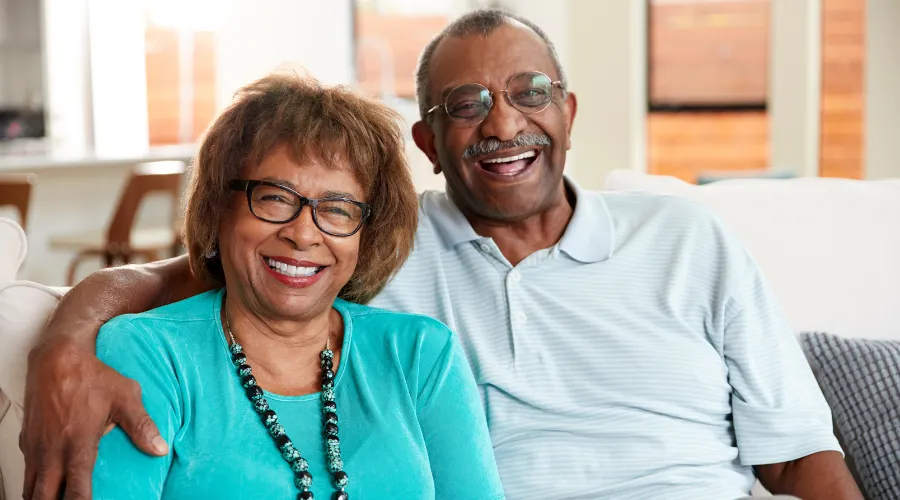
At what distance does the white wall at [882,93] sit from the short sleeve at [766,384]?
513 centimetres

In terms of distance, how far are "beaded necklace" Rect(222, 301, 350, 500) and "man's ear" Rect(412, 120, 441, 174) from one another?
0.62 m

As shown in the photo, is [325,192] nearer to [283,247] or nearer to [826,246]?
[283,247]

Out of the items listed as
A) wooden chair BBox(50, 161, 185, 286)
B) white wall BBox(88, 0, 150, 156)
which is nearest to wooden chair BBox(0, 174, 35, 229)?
wooden chair BBox(50, 161, 185, 286)

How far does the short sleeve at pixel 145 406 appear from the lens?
1276 mm

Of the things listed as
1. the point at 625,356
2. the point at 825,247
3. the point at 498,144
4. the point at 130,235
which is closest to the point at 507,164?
the point at 498,144

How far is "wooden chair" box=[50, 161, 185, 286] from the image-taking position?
4.94 meters

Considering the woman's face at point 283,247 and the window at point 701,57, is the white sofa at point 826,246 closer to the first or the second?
the woman's face at point 283,247

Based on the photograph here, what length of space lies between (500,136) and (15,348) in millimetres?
840

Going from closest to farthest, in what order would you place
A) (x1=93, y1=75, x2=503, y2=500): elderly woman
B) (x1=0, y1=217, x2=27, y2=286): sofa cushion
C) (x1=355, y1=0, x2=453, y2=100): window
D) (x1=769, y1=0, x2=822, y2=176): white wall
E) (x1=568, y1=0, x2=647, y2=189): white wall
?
1. (x1=93, y1=75, x2=503, y2=500): elderly woman
2. (x1=0, y1=217, x2=27, y2=286): sofa cushion
3. (x1=769, y1=0, x2=822, y2=176): white wall
4. (x1=568, y1=0, x2=647, y2=189): white wall
5. (x1=355, y1=0, x2=453, y2=100): window

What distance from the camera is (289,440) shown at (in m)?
1.39

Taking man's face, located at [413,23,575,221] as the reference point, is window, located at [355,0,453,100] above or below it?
above

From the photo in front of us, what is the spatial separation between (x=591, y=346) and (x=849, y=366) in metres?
0.51

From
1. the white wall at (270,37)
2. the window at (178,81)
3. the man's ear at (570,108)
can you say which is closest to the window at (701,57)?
the white wall at (270,37)

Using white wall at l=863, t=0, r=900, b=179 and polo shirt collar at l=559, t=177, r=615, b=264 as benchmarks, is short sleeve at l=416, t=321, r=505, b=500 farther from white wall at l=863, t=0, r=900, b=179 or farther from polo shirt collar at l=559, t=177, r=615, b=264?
white wall at l=863, t=0, r=900, b=179
